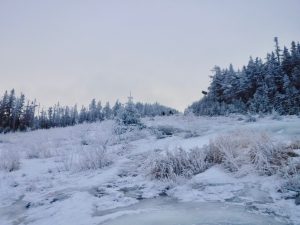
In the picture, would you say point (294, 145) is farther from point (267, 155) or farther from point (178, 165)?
point (178, 165)

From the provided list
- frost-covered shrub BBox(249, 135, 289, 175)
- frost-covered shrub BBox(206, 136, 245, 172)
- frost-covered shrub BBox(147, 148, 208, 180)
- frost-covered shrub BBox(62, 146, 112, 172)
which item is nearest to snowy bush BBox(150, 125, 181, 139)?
frost-covered shrub BBox(62, 146, 112, 172)

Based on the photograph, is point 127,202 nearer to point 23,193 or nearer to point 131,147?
point 23,193

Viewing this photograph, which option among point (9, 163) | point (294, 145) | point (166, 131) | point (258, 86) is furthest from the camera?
point (258, 86)

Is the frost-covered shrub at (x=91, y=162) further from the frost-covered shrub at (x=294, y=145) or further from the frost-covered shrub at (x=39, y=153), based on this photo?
the frost-covered shrub at (x=294, y=145)

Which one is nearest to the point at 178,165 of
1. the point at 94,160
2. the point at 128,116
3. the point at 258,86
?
the point at 94,160

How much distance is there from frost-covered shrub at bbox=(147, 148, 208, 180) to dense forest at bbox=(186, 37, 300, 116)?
27683mm

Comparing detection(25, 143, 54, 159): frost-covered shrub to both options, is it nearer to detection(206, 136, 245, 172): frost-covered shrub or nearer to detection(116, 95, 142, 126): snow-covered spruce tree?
detection(206, 136, 245, 172): frost-covered shrub

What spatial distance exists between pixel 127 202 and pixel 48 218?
37.5 inches

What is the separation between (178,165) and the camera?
4.68 metres

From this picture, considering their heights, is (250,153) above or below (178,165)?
above

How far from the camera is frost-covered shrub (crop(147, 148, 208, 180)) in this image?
441 centimetres

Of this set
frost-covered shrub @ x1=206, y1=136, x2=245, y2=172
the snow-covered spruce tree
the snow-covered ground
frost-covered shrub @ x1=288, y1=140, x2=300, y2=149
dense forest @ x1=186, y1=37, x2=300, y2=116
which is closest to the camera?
the snow-covered ground

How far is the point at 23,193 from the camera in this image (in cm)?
438

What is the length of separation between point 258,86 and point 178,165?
128ft
